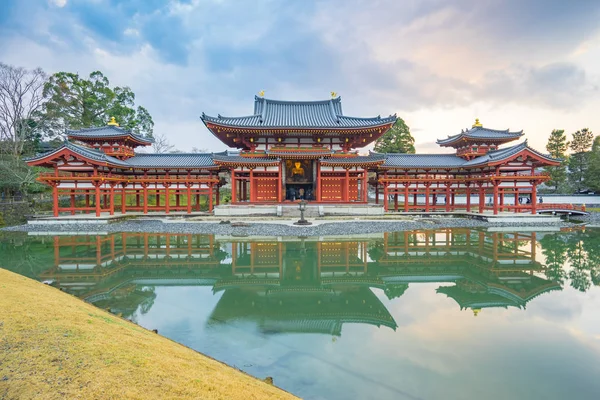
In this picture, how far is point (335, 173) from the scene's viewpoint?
23.1m

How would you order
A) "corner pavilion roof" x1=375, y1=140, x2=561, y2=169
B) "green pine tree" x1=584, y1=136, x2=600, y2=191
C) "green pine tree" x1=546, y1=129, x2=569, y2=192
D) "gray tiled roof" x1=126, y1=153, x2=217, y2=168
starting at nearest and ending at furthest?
→ 1. "corner pavilion roof" x1=375, y1=140, x2=561, y2=169
2. "gray tiled roof" x1=126, y1=153, x2=217, y2=168
3. "green pine tree" x1=584, y1=136, x2=600, y2=191
4. "green pine tree" x1=546, y1=129, x2=569, y2=192

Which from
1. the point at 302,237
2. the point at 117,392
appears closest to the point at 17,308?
the point at 117,392

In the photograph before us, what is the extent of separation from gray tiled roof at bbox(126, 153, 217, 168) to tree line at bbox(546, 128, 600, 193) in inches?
1642

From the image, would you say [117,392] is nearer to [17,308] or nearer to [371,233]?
[17,308]

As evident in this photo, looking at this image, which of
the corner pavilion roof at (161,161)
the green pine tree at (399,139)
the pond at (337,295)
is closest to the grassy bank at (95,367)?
the pond at (337,295)

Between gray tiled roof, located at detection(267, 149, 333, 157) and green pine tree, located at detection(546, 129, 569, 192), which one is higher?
green pine tree, located at detection(546, 129, 569, 192)

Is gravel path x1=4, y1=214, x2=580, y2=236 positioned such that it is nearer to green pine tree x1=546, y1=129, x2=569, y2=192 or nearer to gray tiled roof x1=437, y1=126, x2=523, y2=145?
gray tiled roof x1=437, y1=126, x2=523, y2=145

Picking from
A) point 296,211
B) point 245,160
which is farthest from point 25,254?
point 296,211

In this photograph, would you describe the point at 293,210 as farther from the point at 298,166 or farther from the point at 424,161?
the point at 424,161

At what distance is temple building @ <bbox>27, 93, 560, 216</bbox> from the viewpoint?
21344 mm

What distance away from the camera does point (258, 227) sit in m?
16.8

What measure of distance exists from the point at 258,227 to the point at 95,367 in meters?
14.1

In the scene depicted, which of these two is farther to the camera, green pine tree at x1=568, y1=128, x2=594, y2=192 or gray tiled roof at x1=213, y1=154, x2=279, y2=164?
green pine tree at x1=568, y1=128, x2=594, y2=192

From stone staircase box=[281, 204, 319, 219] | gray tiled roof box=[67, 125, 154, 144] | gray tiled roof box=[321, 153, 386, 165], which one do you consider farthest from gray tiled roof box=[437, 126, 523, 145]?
gray tiled roof box=[67, 125, 154, 144]
